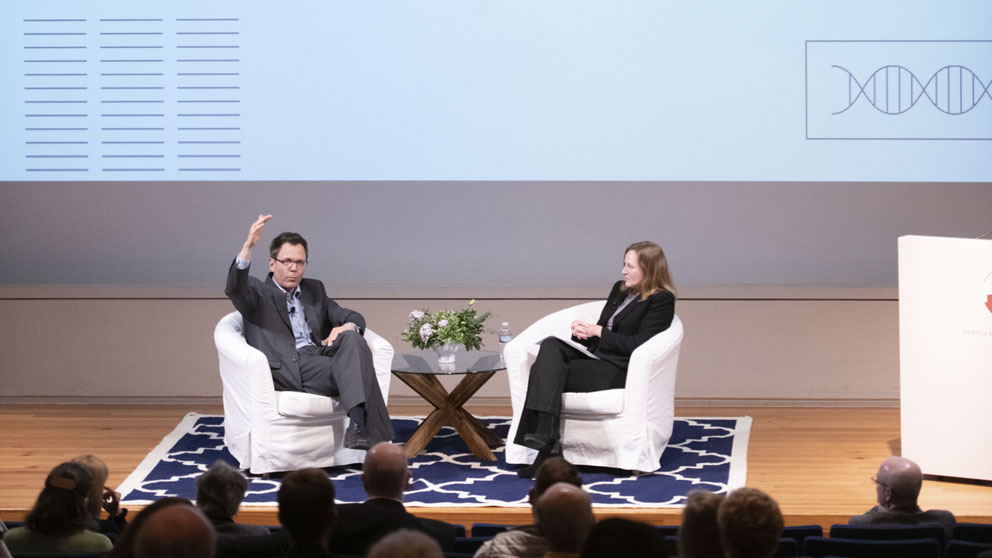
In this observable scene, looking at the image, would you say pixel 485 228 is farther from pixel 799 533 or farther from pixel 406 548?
pixel 406 548

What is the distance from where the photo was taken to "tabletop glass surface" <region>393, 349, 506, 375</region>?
5.32 meters

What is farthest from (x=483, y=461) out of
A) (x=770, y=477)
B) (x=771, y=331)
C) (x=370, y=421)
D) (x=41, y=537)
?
(x=41, y=537)

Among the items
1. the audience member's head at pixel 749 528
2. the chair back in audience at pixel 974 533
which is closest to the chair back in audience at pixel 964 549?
the chair back in audience at pixel 974 533

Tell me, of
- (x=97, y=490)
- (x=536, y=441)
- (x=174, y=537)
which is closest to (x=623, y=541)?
(x=174, y=537)

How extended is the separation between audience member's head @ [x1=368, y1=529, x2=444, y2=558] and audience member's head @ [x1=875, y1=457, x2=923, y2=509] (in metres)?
2.01

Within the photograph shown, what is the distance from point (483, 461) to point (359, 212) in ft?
6.17

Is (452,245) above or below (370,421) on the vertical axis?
above

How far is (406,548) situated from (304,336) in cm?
362

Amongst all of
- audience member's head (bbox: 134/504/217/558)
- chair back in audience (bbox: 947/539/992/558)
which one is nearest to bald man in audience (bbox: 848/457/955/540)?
Result: chair back in audience (bbox: 947/539/992/558)

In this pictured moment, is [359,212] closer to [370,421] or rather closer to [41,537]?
[370,421]
